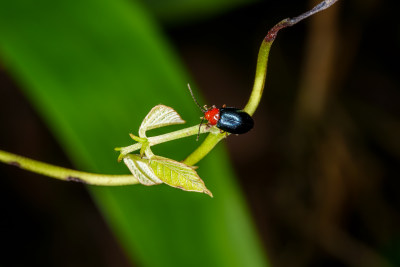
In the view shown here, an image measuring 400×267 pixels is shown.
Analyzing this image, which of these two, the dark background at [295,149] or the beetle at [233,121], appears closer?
the beetle at [233,121]

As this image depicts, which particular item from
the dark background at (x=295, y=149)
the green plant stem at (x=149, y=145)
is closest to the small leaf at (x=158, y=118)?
the green plant stem at (x=149, y=145)

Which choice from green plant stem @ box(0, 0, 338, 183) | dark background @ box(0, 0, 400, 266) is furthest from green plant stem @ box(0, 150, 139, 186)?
dark background @ box(0, 0, 400, 266)

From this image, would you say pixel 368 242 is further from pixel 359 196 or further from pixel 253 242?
pixel 253 242

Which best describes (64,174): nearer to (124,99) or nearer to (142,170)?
(142,170)

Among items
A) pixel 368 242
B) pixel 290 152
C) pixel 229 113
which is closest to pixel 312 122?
pixel 290 152

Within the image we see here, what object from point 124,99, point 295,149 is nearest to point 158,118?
point 124,99

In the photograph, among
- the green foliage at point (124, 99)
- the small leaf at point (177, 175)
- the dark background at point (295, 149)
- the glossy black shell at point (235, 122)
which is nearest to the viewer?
the small leaf at point (177, 175)

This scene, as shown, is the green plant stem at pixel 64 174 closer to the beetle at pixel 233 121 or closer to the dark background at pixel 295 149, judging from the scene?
the beetle at pixel 233 121
